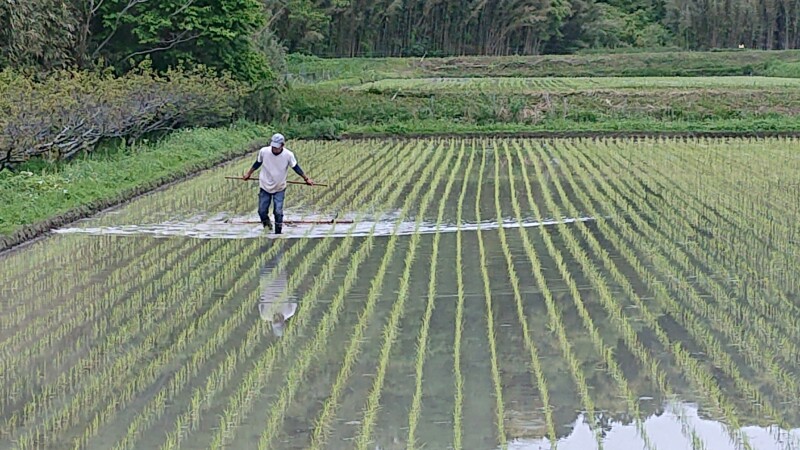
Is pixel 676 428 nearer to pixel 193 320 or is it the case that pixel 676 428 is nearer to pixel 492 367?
pixel 492 367

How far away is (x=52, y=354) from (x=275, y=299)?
5.60 feet

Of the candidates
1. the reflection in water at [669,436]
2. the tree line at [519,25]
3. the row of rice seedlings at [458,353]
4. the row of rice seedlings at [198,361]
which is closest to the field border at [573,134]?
the row of rice seedlings at [458,353]

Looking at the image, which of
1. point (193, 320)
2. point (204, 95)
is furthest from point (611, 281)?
point (204, 95)

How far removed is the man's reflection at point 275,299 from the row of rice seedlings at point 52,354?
0.99 m

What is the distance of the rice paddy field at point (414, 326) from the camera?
461 centimetres

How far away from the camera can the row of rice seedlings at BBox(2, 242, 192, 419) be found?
17.4ft

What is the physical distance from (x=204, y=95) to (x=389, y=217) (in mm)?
10127

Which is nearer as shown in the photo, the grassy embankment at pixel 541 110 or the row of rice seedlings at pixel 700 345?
the row of rice seedlings at pixel 700 345

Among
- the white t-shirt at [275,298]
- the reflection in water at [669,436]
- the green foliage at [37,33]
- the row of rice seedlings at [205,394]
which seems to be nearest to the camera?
the reflection in water at [669,436]

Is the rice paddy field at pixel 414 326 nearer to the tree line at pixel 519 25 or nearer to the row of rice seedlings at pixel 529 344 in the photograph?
the row of rice seedlings at pixel 529 344

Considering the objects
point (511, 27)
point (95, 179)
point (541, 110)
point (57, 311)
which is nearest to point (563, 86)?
point (541, 110)

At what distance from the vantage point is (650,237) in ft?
31.0

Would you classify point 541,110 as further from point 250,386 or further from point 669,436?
point 669,436

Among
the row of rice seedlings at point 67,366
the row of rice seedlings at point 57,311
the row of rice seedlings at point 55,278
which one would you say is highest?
the row of rice seedlings at point 67,366
